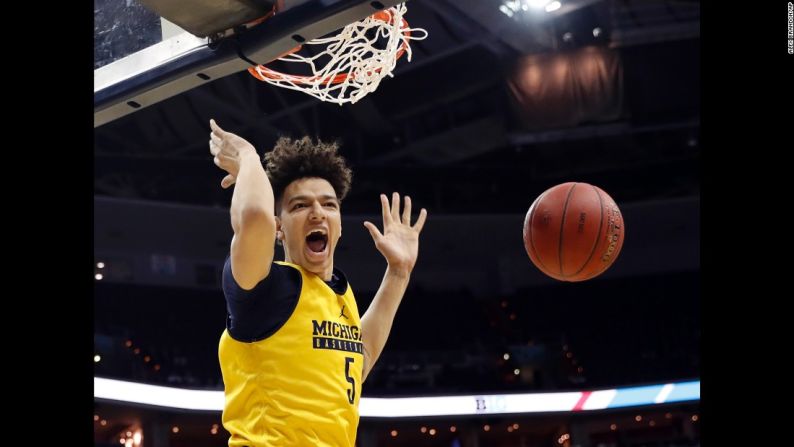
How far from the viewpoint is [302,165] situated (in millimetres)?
3010

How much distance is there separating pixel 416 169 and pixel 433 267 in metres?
2.87

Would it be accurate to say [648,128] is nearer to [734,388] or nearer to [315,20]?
[315,20]

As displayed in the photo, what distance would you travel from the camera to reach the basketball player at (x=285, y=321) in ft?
8.41

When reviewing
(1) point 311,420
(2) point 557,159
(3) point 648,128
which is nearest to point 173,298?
(2) point 557,159

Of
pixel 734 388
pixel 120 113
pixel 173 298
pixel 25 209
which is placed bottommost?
pixel 734 388

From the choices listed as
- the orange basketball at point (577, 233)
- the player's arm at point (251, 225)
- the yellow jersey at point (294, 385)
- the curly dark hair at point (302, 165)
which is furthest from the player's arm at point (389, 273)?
the orange basketball at point (577, 233)

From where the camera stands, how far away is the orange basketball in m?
4.12

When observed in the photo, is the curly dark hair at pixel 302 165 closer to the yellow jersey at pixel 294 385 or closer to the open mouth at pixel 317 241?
the open mouth at pixel 317 241

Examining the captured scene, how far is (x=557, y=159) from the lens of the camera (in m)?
14.5

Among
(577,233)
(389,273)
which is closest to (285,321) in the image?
(389,273)

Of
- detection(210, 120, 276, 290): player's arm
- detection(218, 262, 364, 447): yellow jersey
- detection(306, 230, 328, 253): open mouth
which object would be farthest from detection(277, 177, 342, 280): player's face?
detection(210, 120, 276, 290): player's arm

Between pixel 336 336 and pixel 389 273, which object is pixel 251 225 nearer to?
pixel 336 336

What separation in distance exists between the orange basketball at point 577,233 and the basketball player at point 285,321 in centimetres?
143

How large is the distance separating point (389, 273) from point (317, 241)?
453 mm
